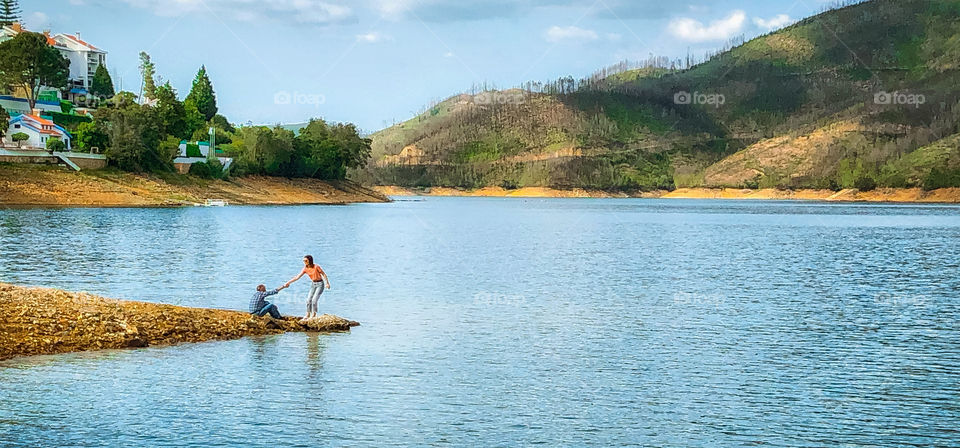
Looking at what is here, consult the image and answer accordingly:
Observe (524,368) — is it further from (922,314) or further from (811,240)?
(811,240)

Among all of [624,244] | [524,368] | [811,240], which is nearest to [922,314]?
[524,368]

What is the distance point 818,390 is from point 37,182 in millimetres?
137720

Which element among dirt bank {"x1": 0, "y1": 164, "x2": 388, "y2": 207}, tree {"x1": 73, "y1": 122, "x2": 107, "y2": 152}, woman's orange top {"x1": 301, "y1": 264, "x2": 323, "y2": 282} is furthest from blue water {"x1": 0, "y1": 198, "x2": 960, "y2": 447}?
tree {"x1": 73, "y1": 122, "x2": 107, "y2": 152}

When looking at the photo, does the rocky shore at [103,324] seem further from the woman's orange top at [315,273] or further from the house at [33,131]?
the house at [33,131]

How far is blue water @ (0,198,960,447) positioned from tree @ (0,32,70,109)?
115 meters

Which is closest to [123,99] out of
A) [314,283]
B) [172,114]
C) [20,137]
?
[172,114]

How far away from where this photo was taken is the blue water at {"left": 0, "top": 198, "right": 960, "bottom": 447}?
78.2 ft

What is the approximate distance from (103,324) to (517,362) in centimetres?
1325

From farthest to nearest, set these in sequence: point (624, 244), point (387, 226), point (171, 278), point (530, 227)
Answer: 1. point (530, 227)
2. point (387, 226)
3. point (624, 244)
4. point (171, 278)

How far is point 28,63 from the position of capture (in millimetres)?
177375

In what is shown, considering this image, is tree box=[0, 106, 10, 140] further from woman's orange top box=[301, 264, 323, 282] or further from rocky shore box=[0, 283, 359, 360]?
woman's orange top box=[301, 264, 323, 282]

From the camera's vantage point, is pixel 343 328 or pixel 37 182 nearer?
pixel 343 328

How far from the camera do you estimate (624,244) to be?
103 meters

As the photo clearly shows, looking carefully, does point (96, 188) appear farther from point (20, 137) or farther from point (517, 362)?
point (517, 362)
